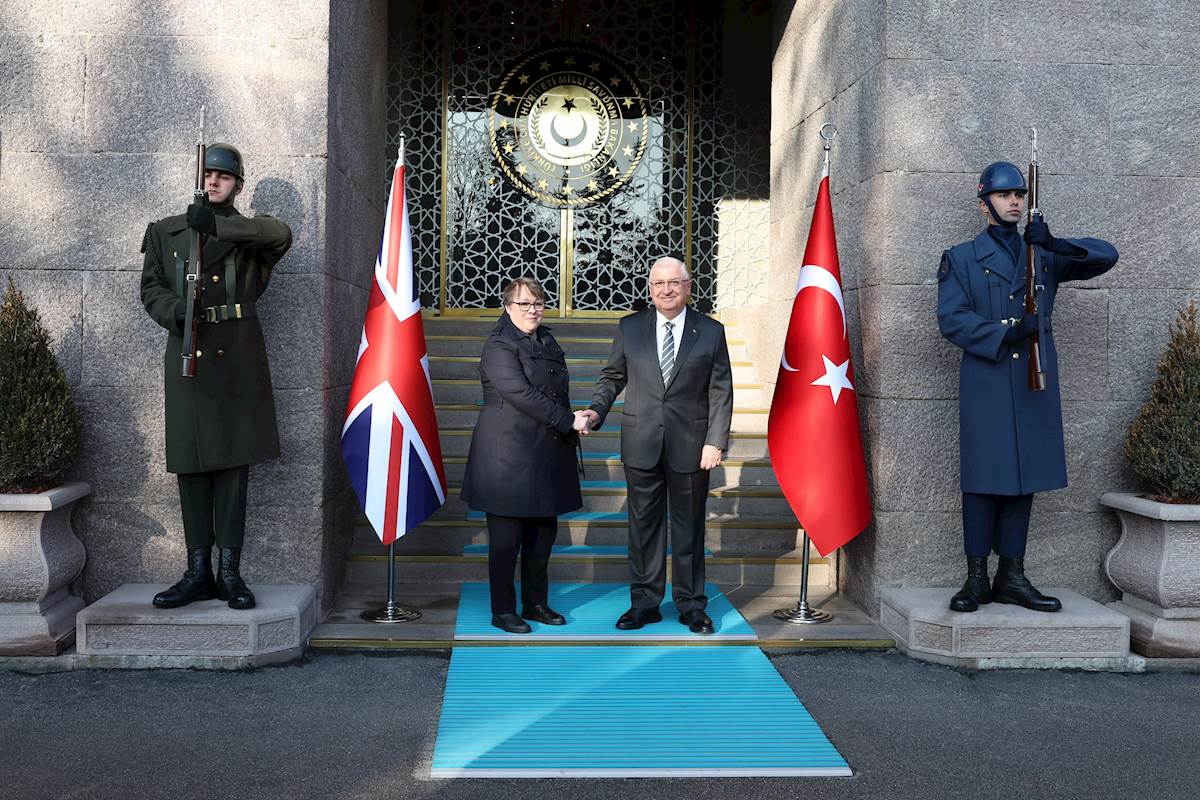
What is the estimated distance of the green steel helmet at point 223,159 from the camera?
4840mm

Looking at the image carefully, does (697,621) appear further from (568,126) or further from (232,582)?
(568,126)

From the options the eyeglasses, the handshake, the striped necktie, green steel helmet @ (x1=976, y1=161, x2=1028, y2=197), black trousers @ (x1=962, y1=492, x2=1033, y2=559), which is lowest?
black trousers @ (x1=962, y1=492, x2=1033, y2=559)

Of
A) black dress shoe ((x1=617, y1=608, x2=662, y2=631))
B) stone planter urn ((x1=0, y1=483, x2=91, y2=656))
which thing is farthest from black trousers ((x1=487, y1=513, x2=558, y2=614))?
stone planter urn ((x1=0, y1=483, x2=91, y2=656))

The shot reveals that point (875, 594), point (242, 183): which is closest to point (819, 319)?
point (875, 594)

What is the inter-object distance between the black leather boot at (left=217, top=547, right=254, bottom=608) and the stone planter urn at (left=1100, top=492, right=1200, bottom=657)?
4203 millimetres

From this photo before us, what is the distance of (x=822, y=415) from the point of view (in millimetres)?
5465

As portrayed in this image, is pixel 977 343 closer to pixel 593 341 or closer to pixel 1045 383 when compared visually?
pixel 1045 383

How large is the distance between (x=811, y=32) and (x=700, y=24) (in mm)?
2166

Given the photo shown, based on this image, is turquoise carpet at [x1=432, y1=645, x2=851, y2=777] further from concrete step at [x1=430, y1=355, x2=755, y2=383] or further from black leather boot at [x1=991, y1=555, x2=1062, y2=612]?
concrete step at [x1=430, y1=355, x2=755, y2=383]

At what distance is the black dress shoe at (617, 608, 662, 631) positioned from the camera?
17.1ft

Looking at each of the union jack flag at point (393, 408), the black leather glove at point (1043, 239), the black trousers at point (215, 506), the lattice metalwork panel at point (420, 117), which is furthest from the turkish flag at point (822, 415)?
the lattice metalwork panel at point (420, 117)

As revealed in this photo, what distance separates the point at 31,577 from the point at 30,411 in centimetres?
75

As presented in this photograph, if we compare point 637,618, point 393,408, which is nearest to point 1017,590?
point 637,618

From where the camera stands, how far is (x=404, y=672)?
4723 mm
